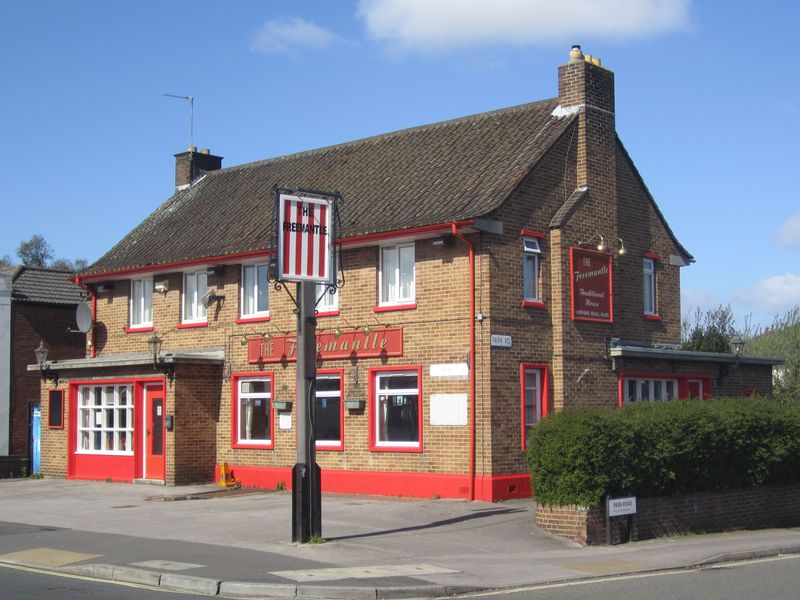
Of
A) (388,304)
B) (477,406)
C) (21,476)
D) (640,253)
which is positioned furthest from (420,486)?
(21,476)

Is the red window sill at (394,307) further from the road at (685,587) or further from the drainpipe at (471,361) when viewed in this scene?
the road at (685,587)

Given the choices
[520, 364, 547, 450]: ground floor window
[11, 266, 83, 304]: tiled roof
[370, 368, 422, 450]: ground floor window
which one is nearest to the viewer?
[520, 364, 547, 450]: ground floor window

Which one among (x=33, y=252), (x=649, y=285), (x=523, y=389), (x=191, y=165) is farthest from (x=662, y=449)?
(x=33, y=252)

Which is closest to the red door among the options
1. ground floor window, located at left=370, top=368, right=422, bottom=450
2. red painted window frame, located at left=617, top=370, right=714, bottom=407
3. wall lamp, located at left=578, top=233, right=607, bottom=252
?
ground floor window, located at left=370, top=368, right=422, bottom=450

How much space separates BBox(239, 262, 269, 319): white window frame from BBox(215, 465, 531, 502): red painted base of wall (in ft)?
12.1

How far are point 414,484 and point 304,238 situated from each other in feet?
24.8

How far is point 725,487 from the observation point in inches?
727

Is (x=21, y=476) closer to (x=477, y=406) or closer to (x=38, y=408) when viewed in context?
(x=38, y=408)

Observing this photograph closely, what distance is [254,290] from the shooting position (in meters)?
25.4

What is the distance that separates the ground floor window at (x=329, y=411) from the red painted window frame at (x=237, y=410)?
1307mm

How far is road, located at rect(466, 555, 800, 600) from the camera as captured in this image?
12.0 m

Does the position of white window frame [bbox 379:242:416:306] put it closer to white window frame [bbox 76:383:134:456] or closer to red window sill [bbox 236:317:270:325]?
red window sill [bbox 236:317:270:325]

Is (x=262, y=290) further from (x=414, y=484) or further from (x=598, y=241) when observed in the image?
(x=598, y=241)

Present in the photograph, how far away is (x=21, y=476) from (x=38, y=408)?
211 cm
